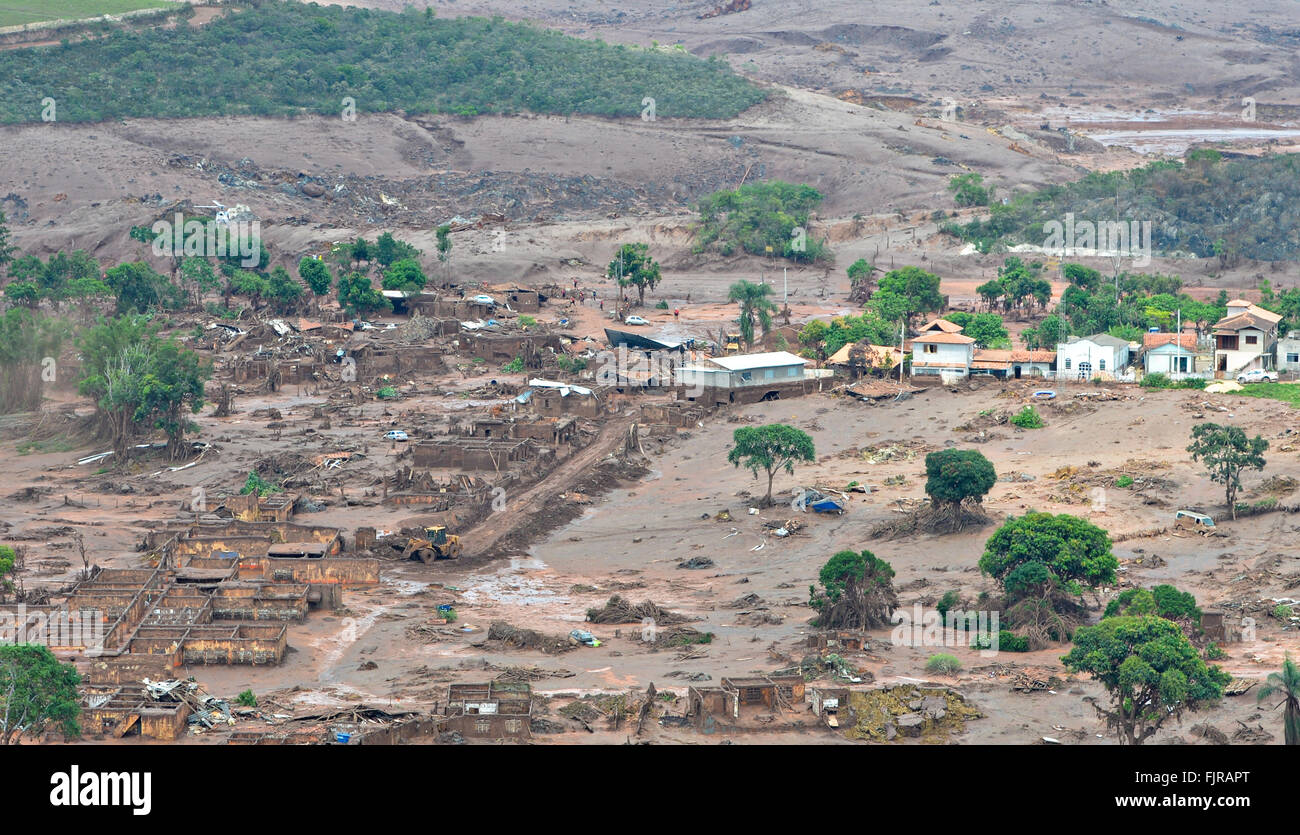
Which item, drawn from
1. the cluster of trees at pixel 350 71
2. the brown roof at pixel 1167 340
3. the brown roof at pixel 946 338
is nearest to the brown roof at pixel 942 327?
the brown roof at pixel 946 338

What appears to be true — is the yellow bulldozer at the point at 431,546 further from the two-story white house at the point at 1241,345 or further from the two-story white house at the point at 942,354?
the two-story white house at the point at 1241,345

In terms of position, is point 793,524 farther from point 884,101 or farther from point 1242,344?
point 884,101

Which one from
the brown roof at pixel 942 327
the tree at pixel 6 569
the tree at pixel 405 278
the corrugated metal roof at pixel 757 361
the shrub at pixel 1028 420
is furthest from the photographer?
the tree at pixel 405 278

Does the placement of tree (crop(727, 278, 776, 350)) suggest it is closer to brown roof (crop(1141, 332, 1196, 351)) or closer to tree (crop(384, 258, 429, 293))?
tree (crop(384, 258, 429, 293))

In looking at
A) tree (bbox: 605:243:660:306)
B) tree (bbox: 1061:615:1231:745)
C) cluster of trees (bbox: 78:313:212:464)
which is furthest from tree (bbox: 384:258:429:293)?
tree (bbox: 1061:615:1231:745)

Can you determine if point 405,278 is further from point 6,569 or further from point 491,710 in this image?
point 491,710

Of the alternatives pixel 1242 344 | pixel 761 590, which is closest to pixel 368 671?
pixel 761 590
